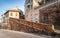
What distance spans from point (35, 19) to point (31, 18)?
2.87 m

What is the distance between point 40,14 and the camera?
3356cm

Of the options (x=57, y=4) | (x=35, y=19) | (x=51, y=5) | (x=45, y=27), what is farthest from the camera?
(x=35, y=19)

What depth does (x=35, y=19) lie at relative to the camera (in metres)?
37.2

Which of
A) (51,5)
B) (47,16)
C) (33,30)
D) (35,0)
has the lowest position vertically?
(33,30)

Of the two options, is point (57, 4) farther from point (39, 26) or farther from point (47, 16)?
point (39, 26)

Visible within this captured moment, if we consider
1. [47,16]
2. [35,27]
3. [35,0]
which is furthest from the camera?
[35,0]

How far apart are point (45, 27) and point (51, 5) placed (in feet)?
35.5

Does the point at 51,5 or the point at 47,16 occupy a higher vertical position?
the point at 51,5

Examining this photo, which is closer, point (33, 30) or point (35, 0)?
point (33, 30)

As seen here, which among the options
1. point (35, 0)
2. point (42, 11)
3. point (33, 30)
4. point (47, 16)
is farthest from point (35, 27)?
point (35, 0)

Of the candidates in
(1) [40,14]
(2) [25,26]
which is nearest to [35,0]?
(1) [40,14]

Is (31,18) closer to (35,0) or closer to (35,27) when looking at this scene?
(35,0)

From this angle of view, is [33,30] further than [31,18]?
No

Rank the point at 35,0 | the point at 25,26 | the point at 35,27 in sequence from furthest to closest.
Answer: the point at 35,0
the point at 25,26
the point at 35,27
